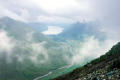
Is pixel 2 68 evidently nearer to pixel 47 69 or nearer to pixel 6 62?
pixel 6 62

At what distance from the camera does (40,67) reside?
198 m

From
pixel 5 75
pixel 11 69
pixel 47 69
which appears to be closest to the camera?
pixel 5 75

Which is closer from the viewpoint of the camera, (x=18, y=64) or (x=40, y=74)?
(x=40, y=74)

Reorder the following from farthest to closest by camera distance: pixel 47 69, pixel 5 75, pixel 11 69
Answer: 1. pixel 47 69
2. pixel 11 69
3. pixel 5 75

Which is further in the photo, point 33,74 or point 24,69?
point 24,69

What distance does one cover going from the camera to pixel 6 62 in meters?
196

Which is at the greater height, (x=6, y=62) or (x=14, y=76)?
(x=6, y=62)

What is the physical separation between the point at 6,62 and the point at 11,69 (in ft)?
59.0

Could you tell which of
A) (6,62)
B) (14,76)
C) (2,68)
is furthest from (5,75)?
(6,62)

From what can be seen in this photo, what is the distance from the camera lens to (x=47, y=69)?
193 m

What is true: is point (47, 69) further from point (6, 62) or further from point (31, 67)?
point (6, 62)

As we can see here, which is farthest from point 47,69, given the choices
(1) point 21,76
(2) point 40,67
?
(1) point 21,76

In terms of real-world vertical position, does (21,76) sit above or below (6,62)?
below

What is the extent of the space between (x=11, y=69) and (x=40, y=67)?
28358 millimetres
